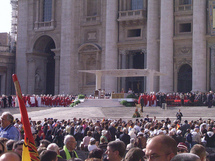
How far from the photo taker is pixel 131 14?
154ft

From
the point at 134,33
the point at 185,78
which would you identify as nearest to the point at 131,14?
the point at 134,33

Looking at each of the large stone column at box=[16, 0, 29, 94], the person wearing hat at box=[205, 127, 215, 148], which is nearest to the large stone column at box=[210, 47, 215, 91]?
the large stone column at box=[16, 0, 29, 94]

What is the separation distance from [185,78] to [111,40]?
893 cm

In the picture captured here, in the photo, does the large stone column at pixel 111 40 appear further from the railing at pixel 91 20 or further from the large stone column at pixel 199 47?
the large stone column at pixel 199 47

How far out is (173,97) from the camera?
1521 inches

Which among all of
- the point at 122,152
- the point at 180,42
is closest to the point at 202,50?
the point at 180,42

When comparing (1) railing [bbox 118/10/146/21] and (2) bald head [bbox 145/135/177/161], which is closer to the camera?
(2) bald head [bbox 145/135/177/161]

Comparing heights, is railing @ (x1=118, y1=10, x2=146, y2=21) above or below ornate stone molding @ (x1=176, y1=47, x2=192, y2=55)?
above

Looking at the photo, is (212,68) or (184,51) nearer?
(212,68)

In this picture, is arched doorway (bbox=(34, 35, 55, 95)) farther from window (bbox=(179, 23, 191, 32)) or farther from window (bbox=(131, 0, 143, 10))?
window (bbox=(179, 23, 191, 32))

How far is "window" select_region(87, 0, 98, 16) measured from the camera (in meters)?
51.5

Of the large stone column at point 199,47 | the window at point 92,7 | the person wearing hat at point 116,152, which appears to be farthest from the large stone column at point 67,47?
the person wearing hat at point 116,152

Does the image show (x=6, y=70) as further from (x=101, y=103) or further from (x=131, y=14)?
(x=101, y=103)

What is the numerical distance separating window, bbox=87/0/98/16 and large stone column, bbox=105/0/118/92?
4403 mm
